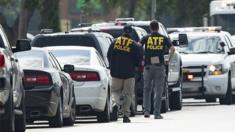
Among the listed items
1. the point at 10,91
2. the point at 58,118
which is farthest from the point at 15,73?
the point at 58,118

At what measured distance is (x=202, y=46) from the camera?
34875 mm

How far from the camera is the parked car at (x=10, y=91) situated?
697 inches

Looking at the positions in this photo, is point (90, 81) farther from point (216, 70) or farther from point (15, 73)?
point (216, 70)

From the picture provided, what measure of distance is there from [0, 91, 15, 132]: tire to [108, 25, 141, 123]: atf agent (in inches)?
287

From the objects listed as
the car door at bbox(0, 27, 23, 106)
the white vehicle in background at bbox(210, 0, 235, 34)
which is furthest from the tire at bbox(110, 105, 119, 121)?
the white vehicle in background at bbox(210, 0, 235, 34)

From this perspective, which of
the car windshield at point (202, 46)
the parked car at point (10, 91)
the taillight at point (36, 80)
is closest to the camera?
the parked car at point (10, 91)

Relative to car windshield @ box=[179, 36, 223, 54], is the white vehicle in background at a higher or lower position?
higher

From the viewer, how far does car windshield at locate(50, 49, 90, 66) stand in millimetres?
25344

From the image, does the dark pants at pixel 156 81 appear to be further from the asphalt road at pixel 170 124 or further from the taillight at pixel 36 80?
the taillight at pixel 36 80

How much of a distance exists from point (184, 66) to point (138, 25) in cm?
342

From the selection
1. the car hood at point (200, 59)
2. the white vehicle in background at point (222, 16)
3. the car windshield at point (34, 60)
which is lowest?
the car hood at point (200, 59)

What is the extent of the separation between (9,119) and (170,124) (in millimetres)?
6010

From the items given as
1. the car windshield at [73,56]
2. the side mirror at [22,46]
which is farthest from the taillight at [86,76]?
the side mirror at [22,46]

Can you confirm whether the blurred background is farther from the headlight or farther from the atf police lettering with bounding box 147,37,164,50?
the atf police lettering with bounding box 147,37,164,50
